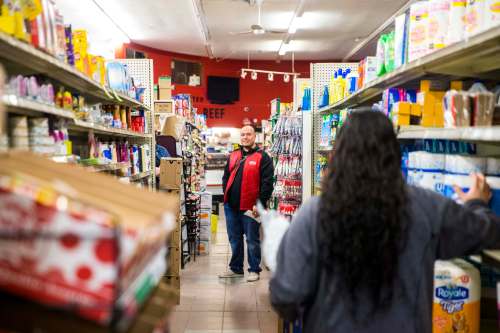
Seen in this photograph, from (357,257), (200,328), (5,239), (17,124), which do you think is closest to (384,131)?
(357,257)

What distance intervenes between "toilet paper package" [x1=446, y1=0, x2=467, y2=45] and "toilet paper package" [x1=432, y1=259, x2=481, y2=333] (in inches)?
38.5

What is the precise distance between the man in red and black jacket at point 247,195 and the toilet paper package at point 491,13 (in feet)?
13.6

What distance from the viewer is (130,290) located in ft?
3.41

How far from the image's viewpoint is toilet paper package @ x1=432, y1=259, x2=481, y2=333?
191cm

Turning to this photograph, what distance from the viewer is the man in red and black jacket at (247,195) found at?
5.81 metres

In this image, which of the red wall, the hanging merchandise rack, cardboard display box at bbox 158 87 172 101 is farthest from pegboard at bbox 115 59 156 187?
the red wall

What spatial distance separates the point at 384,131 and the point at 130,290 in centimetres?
99

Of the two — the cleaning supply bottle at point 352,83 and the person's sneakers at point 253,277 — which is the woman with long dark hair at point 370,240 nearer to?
the cleaning supply bottle at point 352,83

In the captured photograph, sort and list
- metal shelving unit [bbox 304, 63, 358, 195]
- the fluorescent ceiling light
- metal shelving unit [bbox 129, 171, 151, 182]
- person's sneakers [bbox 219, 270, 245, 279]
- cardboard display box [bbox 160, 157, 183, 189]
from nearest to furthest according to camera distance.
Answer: metal shelving unit [bbox 129, 171, 151, 182] → cardboard display box [bbox 160, 157, 183, 189] → metal shelving unit [bbox 304, 63, 358, 195] → person's sneakers [bbox 219, 270, 245, 279] → the fluorescent ceiling light

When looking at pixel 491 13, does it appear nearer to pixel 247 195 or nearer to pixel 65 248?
pixel 65 248

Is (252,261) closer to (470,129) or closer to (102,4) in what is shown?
(470,129)

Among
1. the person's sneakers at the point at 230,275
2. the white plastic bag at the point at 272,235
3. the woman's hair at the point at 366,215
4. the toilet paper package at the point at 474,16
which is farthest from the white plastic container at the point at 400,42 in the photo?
the person's sneakers at the point at 230,275

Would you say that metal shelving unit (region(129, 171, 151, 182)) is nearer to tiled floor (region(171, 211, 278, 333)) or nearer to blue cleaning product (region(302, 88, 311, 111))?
tiled floor (region(171, 211, 278, 333))

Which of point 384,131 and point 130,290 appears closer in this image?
point 130,290
